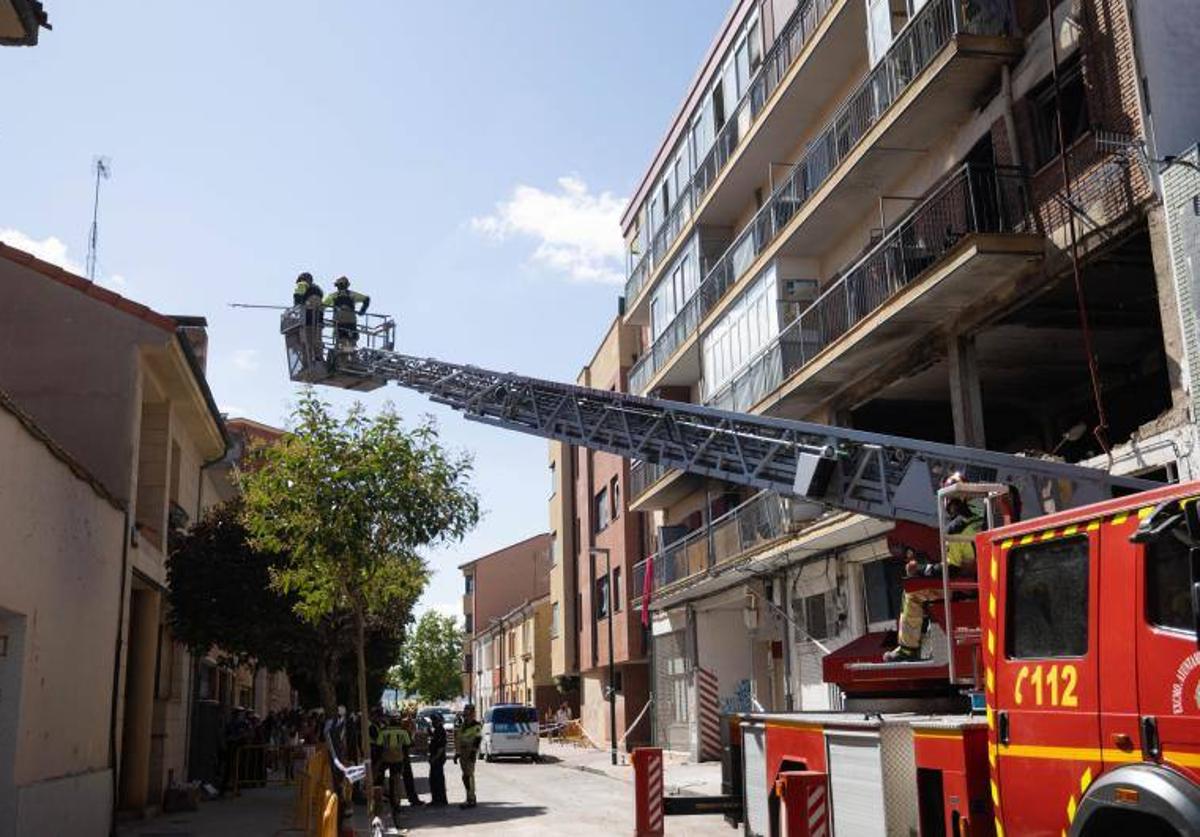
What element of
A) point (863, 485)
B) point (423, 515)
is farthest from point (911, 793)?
point (423, 515)

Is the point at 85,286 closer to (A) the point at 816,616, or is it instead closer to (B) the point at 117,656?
(B) the point at 117,656

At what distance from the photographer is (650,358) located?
31.0 m

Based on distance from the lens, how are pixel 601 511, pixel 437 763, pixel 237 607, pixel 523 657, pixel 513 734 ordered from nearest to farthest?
pixel 237 607, pixel 437 763, pixel 513 734, pixel 601 511, pixel 523 657

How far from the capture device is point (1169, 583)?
495 cm

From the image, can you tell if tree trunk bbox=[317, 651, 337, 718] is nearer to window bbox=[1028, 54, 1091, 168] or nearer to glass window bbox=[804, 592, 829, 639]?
glass window bbox=[804, 592, 829, 639]

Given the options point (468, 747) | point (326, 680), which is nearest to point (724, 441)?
point (468, 747)

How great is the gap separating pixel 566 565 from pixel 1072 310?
36299 millimetres

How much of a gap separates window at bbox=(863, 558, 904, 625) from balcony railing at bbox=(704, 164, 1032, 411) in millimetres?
3615

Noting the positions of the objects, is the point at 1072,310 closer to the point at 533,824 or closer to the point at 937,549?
the point at 937,549

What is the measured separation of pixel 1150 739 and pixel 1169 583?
2.16 ft

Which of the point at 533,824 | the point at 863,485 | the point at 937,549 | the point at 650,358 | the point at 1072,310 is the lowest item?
the point at 533,824

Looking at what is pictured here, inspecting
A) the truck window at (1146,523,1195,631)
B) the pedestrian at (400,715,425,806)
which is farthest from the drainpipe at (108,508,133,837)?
the truck window at (1146,523,1195,631)

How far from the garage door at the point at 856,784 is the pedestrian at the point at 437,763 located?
552 inches

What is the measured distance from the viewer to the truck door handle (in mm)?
4820
